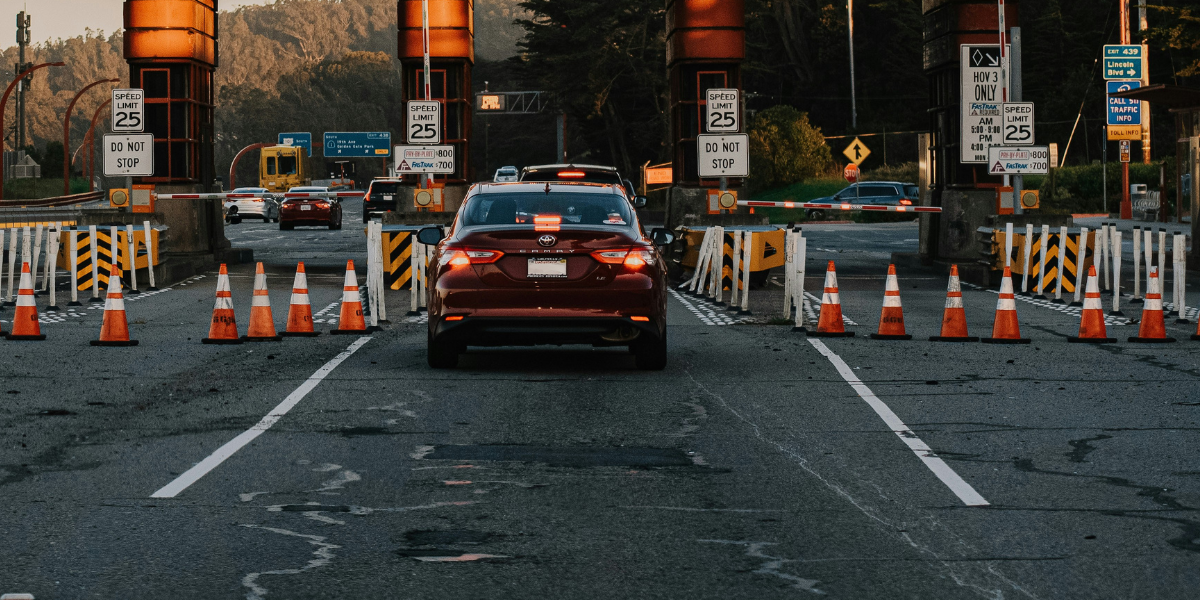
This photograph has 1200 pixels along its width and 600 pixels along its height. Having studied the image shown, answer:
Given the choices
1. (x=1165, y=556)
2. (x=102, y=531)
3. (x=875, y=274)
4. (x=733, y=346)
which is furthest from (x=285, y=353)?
(x=875, y=274)

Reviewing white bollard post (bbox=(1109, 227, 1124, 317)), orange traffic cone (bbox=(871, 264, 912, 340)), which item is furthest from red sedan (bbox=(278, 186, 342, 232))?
orange traffic cone (bbox=(871, 264, 912, 340))

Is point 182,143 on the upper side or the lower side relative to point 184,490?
upper

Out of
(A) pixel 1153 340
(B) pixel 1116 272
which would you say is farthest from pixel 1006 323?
(B) pixel 1116 272

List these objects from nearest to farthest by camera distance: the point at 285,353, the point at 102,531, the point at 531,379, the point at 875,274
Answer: the point at 102,531
the point at 531,379
the point at 285,353
the point at 875,274

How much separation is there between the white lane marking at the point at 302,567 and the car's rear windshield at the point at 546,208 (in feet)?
20.3

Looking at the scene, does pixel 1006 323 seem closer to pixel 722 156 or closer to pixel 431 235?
pixel 431 235

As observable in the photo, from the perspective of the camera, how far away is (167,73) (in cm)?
2986

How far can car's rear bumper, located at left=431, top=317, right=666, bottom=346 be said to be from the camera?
12344mm

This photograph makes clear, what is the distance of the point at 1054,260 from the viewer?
22891mm

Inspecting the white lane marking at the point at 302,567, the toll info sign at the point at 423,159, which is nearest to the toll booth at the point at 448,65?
the toll info sign at the point at 423,159

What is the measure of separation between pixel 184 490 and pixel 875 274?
2137cm

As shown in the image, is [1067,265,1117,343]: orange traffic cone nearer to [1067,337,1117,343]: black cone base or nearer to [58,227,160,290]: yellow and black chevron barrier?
[1067,337,1117,343]: black cone base

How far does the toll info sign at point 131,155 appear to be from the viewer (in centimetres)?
2658

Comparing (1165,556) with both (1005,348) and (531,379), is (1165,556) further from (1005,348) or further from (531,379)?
(1005,348)
